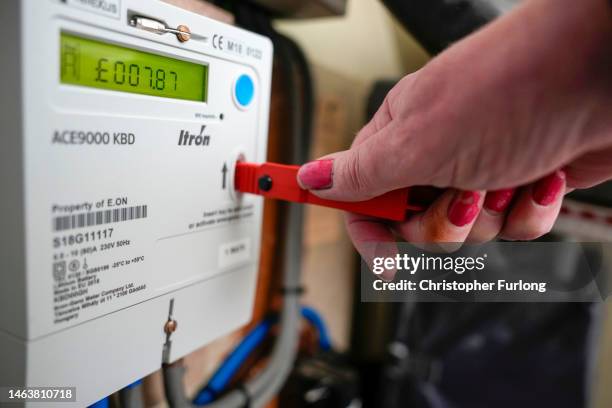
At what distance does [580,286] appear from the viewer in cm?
53

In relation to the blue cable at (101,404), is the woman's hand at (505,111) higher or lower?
higher

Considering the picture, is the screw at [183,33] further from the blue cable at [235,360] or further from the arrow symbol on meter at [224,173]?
the blue cable at [235,360]

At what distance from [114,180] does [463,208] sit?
28 centimetres

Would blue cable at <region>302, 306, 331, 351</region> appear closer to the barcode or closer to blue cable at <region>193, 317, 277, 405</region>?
blue cable at <region>193, 317, 277, 405</region>

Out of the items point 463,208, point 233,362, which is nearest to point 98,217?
point 463,208

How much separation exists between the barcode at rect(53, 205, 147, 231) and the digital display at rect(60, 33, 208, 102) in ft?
0.32

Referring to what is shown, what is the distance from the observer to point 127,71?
1.07ft

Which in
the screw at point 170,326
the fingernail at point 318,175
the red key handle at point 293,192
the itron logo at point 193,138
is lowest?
the screw at point 170,326

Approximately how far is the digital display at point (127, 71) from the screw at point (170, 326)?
0.22 meters

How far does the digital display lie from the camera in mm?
292

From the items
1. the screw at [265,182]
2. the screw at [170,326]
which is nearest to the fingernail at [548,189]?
the screw at [265,182]

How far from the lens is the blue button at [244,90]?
421mm

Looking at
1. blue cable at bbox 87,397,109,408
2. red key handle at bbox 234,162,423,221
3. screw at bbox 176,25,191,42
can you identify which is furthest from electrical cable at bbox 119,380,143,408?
screw at bbox 176,25,191,42

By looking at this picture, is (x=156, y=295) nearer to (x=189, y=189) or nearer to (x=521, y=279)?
(x=189, y=189)
